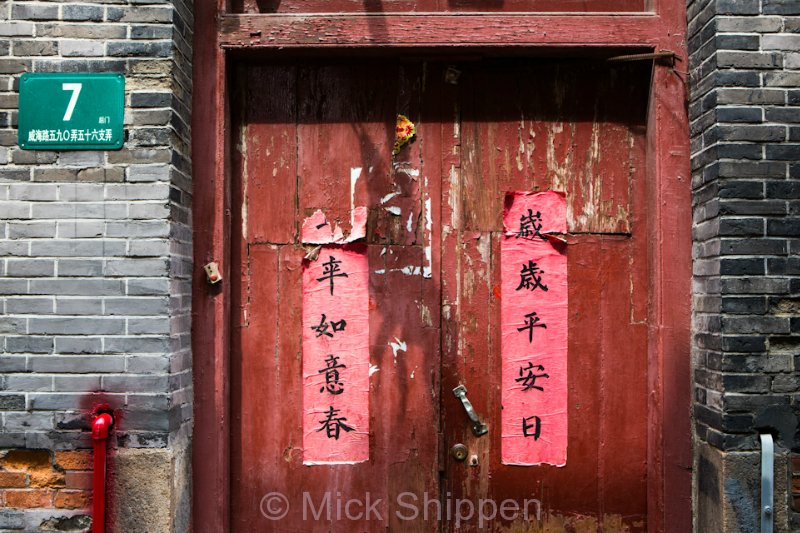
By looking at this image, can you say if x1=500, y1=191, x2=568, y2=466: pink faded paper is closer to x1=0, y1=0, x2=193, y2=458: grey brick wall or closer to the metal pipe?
the metal pipe

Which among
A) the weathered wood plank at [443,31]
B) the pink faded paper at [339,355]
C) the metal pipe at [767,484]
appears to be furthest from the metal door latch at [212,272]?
the metal pipe at [767,484]

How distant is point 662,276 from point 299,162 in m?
1.70

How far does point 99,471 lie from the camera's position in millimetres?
2273

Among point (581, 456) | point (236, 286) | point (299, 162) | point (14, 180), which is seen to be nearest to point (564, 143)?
point (299, 162)

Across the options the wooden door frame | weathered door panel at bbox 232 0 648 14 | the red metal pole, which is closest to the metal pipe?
the wooden door frame

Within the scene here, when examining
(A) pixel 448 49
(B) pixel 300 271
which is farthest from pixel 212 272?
(A) pixel 448 49

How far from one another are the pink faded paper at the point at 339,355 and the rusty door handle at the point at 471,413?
1.38 feet

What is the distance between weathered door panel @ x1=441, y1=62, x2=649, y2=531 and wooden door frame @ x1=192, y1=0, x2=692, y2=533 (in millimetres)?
121

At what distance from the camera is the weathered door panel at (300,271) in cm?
276

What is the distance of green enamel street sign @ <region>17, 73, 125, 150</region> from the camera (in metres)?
2.42

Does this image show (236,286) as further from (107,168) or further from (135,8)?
(135,8)

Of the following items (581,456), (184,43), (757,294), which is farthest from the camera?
(581,456)

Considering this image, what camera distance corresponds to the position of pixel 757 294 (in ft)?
7.82

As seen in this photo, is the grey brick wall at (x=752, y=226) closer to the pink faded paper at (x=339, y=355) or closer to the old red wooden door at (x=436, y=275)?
the old red wooden door at (x=436, y=275)
